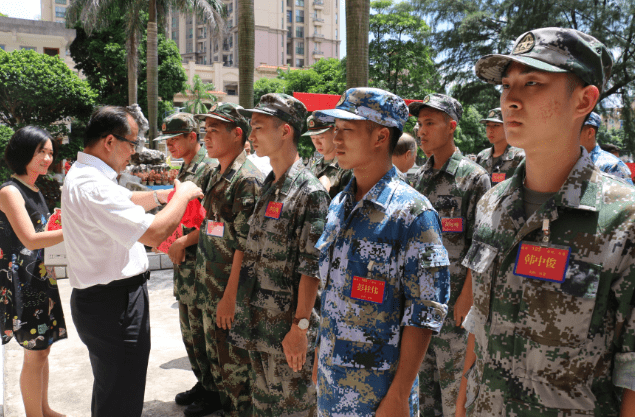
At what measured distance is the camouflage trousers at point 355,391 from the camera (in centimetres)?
183

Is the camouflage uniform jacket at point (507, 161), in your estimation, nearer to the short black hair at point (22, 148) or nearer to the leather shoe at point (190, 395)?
the leather shoe at point (190, 395)

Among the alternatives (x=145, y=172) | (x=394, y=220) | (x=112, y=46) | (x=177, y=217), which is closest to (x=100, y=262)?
(x=177, y=217)

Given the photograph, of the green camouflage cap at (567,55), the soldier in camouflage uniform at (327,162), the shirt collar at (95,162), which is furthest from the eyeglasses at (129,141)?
the green camouflage cap at (567,55)

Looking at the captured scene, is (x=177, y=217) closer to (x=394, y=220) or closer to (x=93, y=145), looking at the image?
(x=93, y=145)

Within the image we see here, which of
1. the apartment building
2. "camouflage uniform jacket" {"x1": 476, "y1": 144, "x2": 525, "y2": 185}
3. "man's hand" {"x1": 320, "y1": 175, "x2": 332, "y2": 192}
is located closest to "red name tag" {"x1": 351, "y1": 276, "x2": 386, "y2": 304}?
"man's hand" {"x1": 320, "y1": 175, "x2": 332, "y2": 192}

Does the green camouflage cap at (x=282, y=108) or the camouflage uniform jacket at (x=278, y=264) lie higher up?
the green camouflage cap at (x=282, y=108)

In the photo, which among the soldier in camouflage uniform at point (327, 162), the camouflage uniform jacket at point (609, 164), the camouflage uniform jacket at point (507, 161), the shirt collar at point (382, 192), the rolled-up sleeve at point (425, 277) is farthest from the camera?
the camouflage uniform jacket at point (507, 161)

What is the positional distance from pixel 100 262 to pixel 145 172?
33.7 feet

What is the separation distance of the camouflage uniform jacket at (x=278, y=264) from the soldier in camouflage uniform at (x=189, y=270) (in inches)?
45.7

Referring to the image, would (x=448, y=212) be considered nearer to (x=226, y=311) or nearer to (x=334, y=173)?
(x=334, y=173)

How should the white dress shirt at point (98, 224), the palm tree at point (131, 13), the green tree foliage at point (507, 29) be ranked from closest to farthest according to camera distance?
the white dress shirt at point (98, 224), the green tree foliage at point (507, 29), the palm tree at point (131, 13)

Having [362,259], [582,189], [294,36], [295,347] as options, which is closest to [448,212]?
[295,347]

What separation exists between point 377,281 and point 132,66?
22.7m

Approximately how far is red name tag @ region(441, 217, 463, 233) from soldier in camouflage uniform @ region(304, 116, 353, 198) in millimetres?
835
